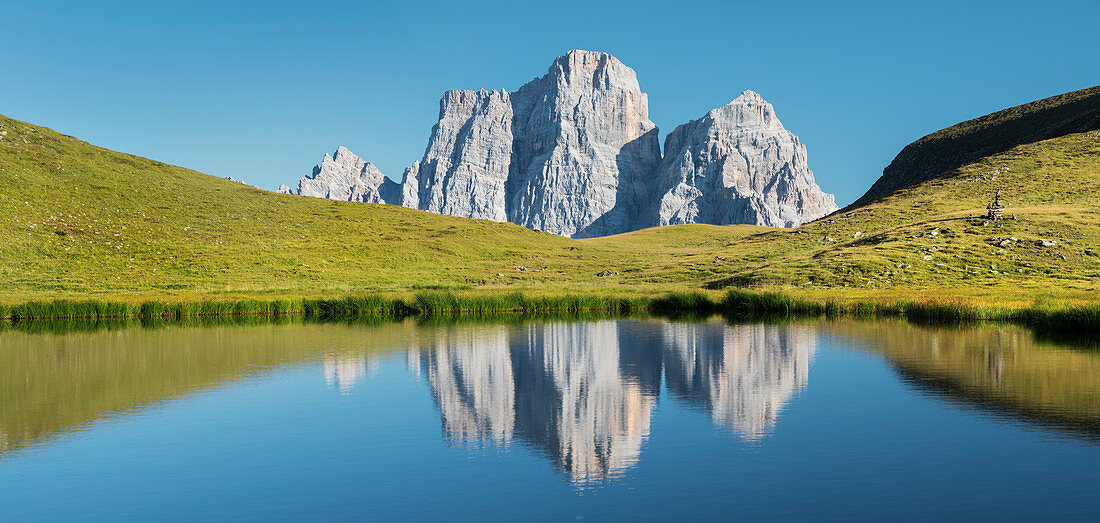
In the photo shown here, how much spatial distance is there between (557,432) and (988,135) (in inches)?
4823

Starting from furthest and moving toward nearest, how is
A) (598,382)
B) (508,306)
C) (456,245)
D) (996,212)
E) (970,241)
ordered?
(456,245) → (996,212) → (970,241) → (508,306) → (598,382)

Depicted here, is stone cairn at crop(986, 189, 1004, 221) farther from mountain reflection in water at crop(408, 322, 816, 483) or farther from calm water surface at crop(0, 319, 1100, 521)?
calm water surface at crop(0, 319, 1100, 521)

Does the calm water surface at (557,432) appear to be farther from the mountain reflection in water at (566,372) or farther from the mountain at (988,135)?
the mountain at (988,135)

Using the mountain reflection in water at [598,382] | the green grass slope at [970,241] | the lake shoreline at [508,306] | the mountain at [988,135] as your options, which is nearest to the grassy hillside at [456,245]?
the green grass slope at [970,241]

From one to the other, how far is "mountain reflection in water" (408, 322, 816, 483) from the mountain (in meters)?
89.6

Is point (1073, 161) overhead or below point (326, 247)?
overhead

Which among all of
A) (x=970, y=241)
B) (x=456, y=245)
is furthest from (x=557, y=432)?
(x=456, y=245)

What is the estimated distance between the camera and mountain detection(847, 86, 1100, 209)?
344ft

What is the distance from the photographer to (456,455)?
50.0 ft

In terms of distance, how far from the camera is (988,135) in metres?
115

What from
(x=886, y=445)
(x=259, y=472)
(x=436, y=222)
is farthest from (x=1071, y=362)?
(x=436, y=222)

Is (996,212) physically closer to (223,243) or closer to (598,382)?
(598,382)

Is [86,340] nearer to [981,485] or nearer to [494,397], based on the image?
[494,397]

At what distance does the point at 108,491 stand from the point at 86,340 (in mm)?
27281
